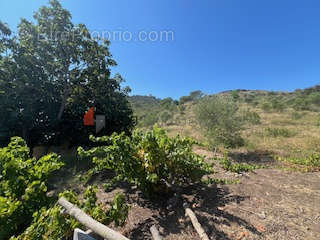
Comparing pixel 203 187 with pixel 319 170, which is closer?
pixel 203 187

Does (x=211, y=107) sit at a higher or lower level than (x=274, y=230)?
higher

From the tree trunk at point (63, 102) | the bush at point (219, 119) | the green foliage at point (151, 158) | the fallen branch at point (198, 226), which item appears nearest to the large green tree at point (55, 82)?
the tree trunk at point (63, 102)

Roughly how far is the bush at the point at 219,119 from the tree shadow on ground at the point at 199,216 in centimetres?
345

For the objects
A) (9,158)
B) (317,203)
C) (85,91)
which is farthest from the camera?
(85,91)

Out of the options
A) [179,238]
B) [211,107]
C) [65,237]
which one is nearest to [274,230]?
[179,238]

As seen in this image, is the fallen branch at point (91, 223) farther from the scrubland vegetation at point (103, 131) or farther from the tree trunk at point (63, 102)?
the tree trunk at point (63, 102)

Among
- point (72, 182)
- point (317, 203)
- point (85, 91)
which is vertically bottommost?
point (72, 182)

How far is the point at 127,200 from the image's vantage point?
2.88m

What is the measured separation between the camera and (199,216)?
7.29ft

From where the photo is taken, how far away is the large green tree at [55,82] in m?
5.73

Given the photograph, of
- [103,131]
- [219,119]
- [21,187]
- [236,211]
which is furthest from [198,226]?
[103,131]

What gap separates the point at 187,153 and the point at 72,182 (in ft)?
12.7

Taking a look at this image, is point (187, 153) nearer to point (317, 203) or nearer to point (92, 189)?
point (92, 189)

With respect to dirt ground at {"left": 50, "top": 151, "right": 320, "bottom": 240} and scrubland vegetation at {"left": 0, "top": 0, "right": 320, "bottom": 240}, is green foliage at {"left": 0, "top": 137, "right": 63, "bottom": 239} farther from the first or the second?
dirt ground at {"left": 50, "top": 151, "right": 320, "bottom": 240}
